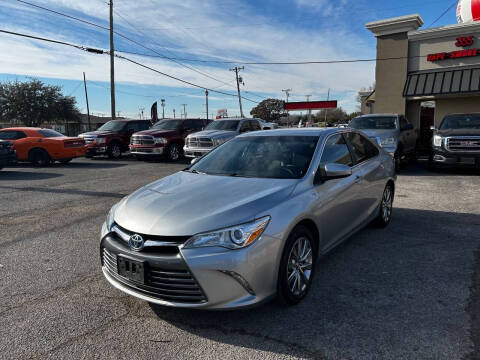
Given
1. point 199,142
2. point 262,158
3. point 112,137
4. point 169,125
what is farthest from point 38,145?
point 262,158

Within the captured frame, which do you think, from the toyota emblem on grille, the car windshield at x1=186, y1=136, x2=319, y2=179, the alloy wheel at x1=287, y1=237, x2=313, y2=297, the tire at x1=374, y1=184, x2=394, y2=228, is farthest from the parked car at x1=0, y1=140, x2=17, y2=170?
the alloy wheel at x1=287, y1=237, x2=313, y2=297

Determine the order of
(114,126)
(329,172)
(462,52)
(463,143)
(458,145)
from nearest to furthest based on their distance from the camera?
(329,172) < (463,143) < (458,145) < (462,52) < (114,126)

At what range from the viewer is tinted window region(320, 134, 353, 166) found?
13.3ft

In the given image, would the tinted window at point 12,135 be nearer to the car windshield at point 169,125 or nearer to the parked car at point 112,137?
the parked car at point 112,137

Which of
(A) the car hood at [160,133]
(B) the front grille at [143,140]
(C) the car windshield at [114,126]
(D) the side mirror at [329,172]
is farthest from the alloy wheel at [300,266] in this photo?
(C) the car windshield at [114,126]

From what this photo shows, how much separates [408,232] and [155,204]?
3.86 meters

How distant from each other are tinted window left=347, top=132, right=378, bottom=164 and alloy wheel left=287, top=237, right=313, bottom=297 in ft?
5.92

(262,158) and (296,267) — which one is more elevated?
(262,158)

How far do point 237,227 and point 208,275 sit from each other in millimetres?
397

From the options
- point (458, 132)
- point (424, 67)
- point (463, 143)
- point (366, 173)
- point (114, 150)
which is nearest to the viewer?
point (366, 173)

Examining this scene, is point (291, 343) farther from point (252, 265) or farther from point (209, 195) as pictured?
point (209, 195)

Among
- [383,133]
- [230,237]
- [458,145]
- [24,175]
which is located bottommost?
[24,175]

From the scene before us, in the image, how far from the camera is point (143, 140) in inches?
618

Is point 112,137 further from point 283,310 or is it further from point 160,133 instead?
point 283,310
